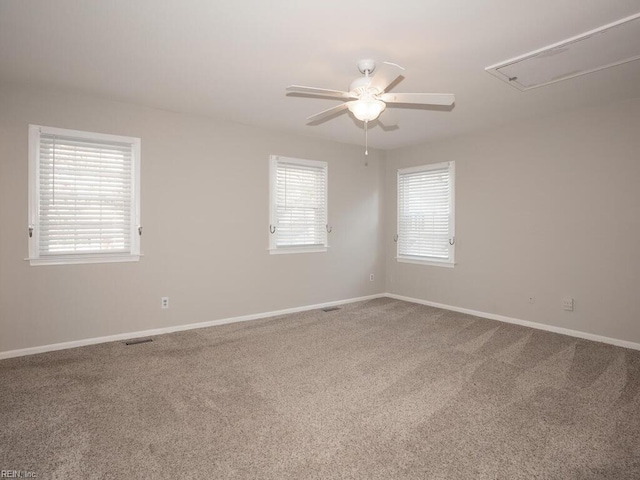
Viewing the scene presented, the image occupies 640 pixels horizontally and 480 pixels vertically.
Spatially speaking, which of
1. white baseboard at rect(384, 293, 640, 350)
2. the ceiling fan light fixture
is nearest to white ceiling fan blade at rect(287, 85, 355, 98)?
the ceiling fan light fixture

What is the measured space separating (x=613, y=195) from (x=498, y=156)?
1387 mm

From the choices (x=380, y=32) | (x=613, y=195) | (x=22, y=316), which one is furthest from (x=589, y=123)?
(x=22, y=316)

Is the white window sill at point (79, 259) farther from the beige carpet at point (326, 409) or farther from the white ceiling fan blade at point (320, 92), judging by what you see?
the white ceiling fan blade at point (320, 92)

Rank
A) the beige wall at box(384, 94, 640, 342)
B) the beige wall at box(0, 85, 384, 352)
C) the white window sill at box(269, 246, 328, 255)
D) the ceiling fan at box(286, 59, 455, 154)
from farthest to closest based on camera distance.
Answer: the white window sill at box(269, 246, 328, 255), the beige wall at box(384, 94, 640, 342), the beige wall at box(0, 85, 384, 352), the ceiling fan at box(286, 59, 455, 154)

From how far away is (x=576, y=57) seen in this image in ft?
9.48

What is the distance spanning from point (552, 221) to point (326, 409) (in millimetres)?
3587

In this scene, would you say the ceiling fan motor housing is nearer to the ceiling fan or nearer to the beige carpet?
the ceiling fan

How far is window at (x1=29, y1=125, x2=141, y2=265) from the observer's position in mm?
3623

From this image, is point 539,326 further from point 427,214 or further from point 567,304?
point 427,214

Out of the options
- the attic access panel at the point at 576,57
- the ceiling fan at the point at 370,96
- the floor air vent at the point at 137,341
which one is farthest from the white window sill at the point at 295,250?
the attic access panel at the point at 576,57

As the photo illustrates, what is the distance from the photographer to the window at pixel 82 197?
3.62 metres

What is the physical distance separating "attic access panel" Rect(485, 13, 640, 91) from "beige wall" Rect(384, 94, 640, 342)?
125 cm

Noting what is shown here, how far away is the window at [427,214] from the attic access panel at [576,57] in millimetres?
2258

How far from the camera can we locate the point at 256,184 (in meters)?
5.01
